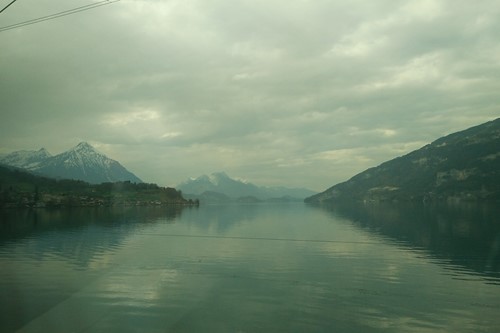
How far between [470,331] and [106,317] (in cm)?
2031

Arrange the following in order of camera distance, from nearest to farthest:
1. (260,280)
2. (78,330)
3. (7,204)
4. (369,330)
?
(78,330), (369,330), (260,280), (7,204)

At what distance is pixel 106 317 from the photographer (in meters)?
22.5

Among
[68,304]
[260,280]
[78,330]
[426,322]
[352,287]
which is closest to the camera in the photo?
[78,330]

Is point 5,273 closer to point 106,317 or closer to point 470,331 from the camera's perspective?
point 106,317

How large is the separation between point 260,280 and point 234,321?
1313cm

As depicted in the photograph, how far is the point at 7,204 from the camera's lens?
200 m

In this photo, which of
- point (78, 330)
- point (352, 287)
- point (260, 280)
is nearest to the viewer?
point (78, 330)

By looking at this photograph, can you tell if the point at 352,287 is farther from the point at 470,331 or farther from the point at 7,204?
the point at 7,204

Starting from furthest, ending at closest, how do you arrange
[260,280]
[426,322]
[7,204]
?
[7,204]
[260,280]
[426,322]

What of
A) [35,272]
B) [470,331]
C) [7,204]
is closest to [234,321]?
[470,331]

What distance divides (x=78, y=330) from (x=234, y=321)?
8214 millimetres

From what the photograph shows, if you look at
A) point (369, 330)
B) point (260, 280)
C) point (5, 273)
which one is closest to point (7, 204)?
point (5, 273)

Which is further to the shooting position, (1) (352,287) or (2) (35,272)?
(2) (35,272)

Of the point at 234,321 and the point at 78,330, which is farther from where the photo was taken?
the point at 234,321
